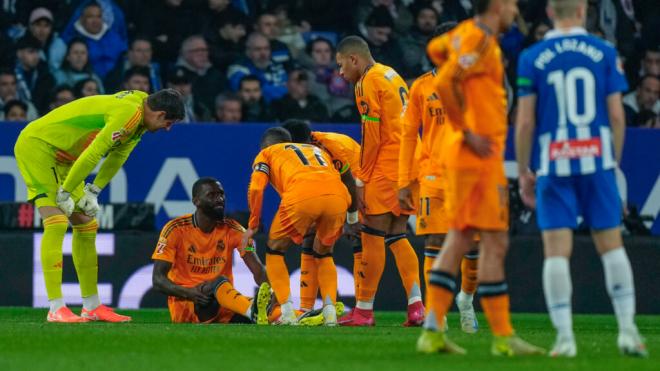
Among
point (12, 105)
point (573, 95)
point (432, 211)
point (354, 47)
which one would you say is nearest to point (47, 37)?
point (12, 105)

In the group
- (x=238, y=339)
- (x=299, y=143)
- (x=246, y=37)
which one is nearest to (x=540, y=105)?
(x=238, y=339)

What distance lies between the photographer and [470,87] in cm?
741

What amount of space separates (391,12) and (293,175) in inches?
265

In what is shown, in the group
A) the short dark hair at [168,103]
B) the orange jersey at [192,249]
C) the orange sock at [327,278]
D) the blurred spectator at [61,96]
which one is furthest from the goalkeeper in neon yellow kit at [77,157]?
the blurred spectator at [61,96]

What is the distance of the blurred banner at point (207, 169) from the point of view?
13961 mm

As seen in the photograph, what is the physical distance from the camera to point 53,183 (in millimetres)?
11039

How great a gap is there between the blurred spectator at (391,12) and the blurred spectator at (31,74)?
4128 mm

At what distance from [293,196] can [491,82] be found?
12.3 ft

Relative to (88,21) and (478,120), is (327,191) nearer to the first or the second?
(478,120)

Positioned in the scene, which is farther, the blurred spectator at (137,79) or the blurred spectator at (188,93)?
the blurred spectator at (188,93)

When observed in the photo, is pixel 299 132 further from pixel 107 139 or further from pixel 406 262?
pixel 107 139

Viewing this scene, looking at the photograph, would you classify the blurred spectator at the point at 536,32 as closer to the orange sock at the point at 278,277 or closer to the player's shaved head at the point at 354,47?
the player's shaved head at the point at 354,47

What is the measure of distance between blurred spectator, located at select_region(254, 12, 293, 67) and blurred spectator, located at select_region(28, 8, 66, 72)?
2.48 m

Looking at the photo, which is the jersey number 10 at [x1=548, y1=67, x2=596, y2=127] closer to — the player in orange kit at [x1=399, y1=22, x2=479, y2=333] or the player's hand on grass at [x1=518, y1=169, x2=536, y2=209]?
the player's hand on grass at [x1=518, y1=169, x2=536, y2=209]
